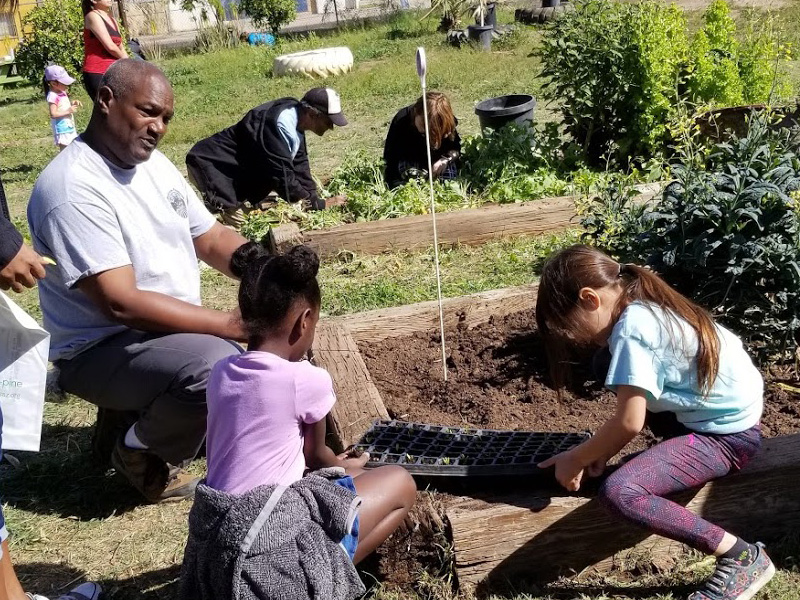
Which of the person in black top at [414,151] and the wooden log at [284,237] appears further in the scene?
the person in black top at [414,151]

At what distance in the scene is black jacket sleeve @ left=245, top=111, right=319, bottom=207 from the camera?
662 cm

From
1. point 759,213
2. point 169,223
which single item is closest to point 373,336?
point 169,223

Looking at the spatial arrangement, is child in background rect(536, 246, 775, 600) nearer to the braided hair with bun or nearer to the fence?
the braided hair with bun

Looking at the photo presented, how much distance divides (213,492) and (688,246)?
2073mm

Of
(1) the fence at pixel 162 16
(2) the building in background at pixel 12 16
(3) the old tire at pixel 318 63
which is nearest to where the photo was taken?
(3) the old tire at pixel 318 63

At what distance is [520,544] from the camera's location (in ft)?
9.48

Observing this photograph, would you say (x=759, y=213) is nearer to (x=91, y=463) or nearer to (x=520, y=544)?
(x=520, y=544)

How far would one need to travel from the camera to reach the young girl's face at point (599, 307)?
9.01 feet

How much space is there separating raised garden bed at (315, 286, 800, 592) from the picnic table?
17914mm

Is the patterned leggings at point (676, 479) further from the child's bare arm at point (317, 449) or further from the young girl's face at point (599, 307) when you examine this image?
the child's bare arm at point (317, 449)

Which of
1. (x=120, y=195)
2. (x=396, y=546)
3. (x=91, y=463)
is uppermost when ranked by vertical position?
(x=120, y=195)

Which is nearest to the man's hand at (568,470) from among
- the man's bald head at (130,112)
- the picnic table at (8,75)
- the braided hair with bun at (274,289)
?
the braided hair with bun at (274,289)

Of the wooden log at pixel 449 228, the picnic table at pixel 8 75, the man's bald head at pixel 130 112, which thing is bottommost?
the picnic table at pixel 8 75

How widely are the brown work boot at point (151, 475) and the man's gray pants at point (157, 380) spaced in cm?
9
